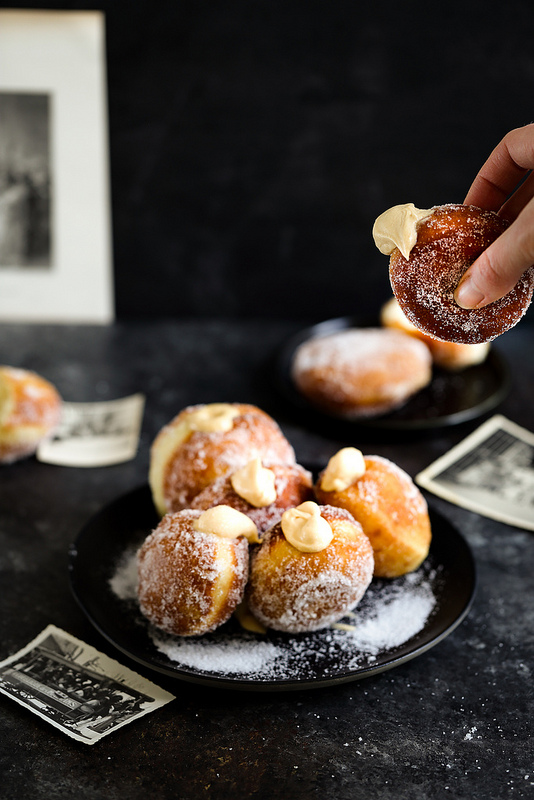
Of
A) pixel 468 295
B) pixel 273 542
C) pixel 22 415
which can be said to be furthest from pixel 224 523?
pixel 22 415

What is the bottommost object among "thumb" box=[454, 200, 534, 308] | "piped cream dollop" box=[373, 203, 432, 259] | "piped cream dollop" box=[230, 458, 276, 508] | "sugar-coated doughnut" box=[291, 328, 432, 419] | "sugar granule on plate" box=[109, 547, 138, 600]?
"sugar granule on plate" box=[109, 547, 138, 600]

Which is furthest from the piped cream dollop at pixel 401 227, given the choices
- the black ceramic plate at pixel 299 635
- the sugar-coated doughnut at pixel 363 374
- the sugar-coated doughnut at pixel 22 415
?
the sugar-coated doughnut at pixel 22 415

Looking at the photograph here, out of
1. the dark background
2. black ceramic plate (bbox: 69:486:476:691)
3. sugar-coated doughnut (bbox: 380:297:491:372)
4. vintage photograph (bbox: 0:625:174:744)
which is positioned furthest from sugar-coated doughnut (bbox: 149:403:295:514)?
the dark background

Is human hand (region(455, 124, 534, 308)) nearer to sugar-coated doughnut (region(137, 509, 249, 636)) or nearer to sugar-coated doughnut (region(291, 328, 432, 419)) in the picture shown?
sugar-coated doughnut (region(137, 509, 249, 636))

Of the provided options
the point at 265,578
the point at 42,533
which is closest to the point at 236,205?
the point at 42,533

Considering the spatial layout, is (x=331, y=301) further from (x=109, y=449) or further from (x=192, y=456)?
(x=192, y=456)

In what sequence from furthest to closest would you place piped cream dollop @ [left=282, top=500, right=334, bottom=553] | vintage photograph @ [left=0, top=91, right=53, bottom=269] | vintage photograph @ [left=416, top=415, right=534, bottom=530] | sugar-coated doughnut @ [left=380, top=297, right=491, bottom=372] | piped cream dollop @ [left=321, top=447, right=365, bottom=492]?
1. vintage photograph @ [left=0, top=91, right=53, bottom=269]
2. sugar-coated doughnut @ [left=380, top=297, right=491, bottom=372]
3. vintage photograph @ [left=416, top=415, right=534, bottom=530]
4. piped cream dollop @ [left=321, top=447, right=365, bottom=492]
5. piped cream dollop @ [left=282, top=500, right=334, bottom=553]
